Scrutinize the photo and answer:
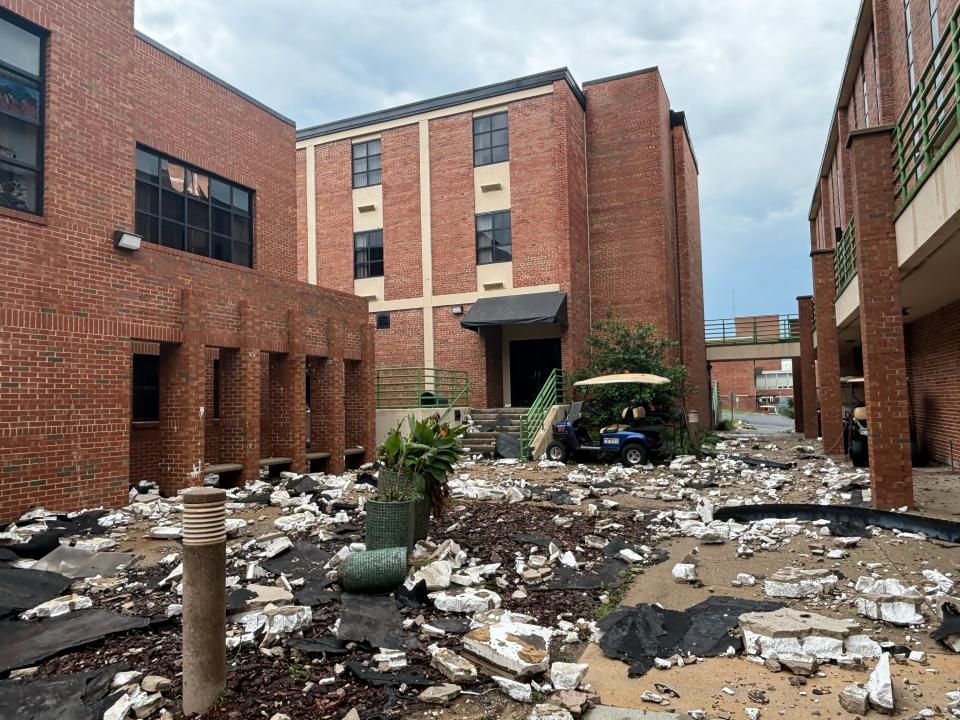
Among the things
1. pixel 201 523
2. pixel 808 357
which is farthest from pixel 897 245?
pixel 808 357

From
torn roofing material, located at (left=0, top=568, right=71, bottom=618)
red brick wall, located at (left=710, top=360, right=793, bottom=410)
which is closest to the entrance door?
torn roofing material, located at (left=0, top=568, right=71, bottom=618)

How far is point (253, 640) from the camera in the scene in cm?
461

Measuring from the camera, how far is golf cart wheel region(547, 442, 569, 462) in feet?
55.7

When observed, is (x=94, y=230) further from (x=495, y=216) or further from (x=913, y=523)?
(x=495, y=216)

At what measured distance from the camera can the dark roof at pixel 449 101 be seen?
21.4 meters

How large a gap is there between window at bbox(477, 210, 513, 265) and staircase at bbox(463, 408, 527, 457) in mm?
5342

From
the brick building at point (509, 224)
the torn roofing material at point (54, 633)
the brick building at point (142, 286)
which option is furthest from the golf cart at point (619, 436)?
the torn roofing material at point (54, 633)

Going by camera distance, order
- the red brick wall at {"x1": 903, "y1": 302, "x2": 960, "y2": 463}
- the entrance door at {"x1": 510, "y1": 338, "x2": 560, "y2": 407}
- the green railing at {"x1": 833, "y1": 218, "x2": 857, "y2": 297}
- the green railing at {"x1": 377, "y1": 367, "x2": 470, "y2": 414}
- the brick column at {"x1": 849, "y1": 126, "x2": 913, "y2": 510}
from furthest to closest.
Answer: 1. the entrance door at {"x1": 510, "y1": 338, "x2": 560, "y2": 407}
2. the green railing at {"x1": 377, "y1": 367, "x2": 470, "y2": 414}
3. the green railing at {"x1": 833, "y1": 218, "x2": 857, "y2": 297}
4. the red brick wall at {"x1": 903, "y1": 302, "x2": 960, "y2": 463}
5. the brick column at {"x1": 849, "y1": 126, "x2": 913, "y2": 510}

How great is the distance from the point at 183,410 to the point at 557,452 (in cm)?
944

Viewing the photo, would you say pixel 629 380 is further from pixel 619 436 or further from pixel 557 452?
pixel 557 452

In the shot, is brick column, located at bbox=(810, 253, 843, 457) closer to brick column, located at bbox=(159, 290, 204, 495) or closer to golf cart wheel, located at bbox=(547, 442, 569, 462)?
golf cart wheel, located at bbox=(547, 442, 569, 462)

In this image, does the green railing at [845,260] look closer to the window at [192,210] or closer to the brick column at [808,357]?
the brick column at [808,357]

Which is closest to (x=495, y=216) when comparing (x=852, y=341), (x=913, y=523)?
(x=852, y=341)

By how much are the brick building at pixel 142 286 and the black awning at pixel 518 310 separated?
15.8 ft
